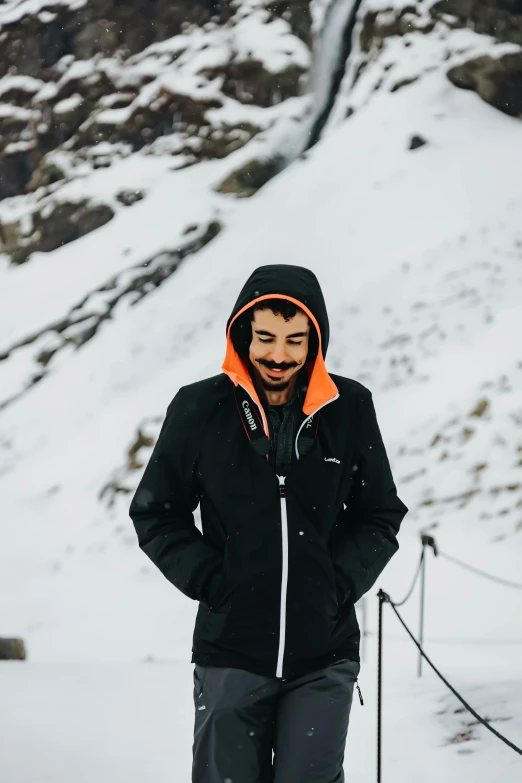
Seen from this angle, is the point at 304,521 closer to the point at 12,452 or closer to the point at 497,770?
the point at 497,770

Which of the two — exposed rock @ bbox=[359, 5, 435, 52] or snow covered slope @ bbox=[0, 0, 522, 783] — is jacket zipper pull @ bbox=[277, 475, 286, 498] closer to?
snow covered slope @ bbox=[0, 0, 522, 783]

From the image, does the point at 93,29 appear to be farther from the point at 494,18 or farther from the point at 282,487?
the point at 282,487

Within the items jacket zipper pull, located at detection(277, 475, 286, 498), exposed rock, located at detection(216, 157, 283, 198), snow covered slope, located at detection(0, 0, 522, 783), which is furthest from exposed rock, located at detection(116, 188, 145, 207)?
jacket zipper pull, located at detection(277, 475, 286, 498)

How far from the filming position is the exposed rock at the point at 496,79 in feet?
65.7

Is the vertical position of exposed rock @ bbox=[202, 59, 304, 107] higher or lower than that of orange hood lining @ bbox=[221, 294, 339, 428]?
lower

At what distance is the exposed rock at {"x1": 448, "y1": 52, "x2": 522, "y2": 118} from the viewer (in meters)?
20.0

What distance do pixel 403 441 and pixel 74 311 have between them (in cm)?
1180

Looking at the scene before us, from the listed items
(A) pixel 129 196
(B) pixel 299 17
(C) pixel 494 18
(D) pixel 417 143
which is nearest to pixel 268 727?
(D) pixel 417 143

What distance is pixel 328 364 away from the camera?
1227 cm

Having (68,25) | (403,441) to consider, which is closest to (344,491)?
(403,441)

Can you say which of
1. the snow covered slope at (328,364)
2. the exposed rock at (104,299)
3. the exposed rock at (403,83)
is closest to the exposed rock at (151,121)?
the snow covered slope at (328,364)

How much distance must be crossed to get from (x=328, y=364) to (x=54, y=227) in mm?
15217

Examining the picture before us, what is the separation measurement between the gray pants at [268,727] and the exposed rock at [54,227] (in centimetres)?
2289

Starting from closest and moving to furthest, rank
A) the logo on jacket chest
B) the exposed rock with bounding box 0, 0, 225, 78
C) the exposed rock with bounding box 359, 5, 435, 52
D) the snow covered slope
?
the logo on jacket chest < the snow covered slope < the exposed rock with bounding box 359, 5, 435, 52 < the exposed rock with bounding box 0, 0, 225, 78
